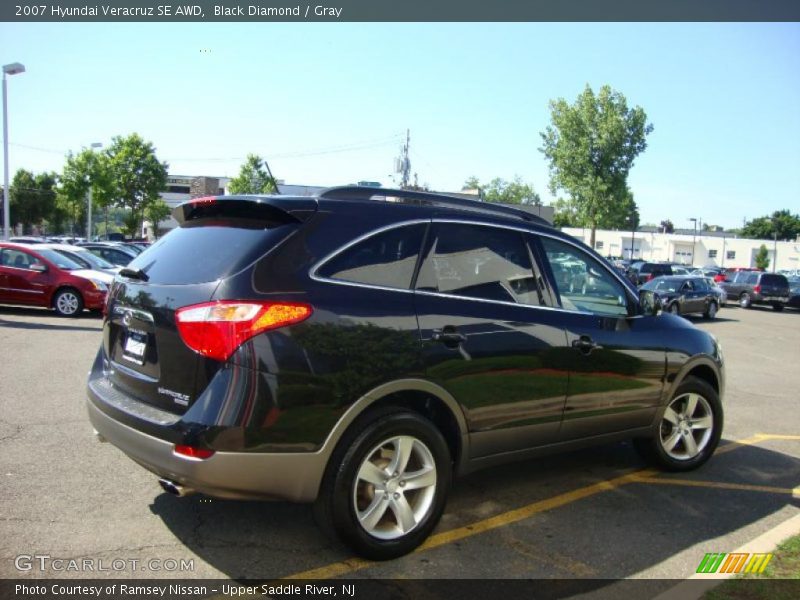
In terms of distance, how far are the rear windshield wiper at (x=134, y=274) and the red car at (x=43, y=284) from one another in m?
10.9

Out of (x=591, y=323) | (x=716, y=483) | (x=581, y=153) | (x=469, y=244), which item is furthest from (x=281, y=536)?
(x=581, y=153)

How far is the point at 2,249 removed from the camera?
13891 mm

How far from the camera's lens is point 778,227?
124 metres

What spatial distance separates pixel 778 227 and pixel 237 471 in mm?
142668

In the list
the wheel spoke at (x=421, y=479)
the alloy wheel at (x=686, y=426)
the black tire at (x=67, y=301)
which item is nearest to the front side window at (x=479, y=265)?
the wheel spoke at (x=421, y=479)

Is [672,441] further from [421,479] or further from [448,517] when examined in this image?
[421,479]

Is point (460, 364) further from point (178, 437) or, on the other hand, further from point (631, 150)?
point (631, 150)

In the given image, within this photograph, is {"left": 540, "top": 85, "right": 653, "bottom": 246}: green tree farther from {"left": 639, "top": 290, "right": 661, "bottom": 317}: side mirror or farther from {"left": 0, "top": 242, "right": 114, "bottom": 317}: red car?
{"left": 639, "top": 290, "right": 661, "bottom": 317}: side mirror

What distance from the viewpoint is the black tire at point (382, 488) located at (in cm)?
323

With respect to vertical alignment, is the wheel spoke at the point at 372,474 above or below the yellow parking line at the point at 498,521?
above

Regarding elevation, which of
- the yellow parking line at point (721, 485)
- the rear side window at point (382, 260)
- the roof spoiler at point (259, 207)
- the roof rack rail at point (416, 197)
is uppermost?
the roof rack rail at point (416, 197)

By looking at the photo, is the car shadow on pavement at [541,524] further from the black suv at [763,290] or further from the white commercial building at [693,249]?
the white commercial building at [693,249]

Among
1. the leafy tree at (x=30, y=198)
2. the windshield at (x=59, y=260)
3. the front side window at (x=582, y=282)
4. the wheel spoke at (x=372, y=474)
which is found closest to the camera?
the wheel spoke at (x=372, y=474)

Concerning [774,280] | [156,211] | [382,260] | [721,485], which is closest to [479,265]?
[382,260]
